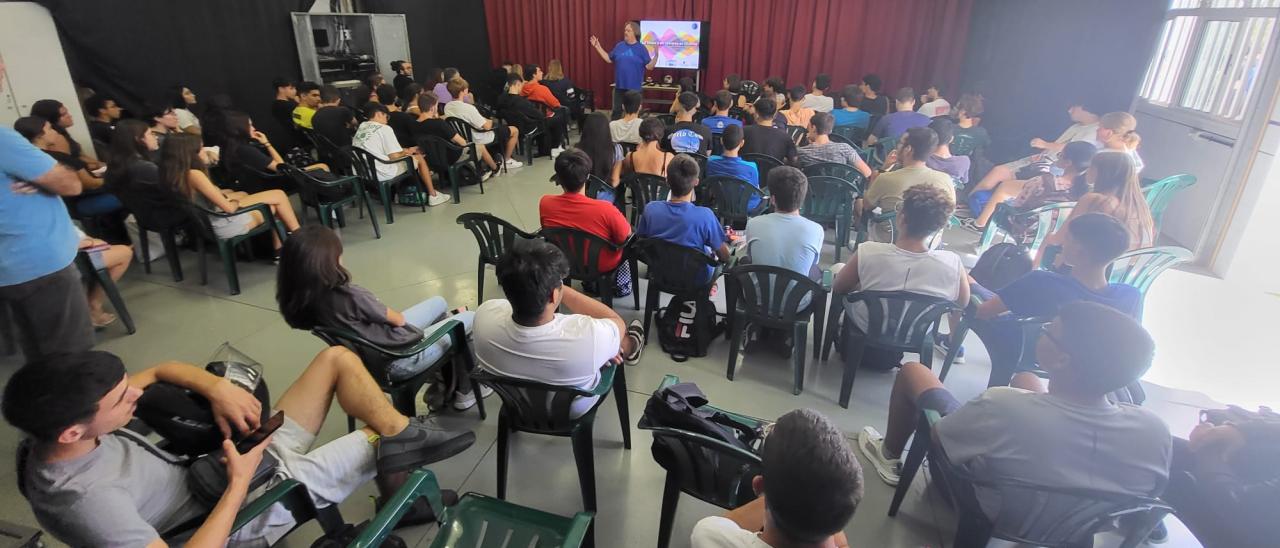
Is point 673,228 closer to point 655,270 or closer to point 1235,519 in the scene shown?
point 655,270

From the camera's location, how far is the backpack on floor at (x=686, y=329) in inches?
120

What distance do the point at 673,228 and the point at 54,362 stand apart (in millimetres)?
2367

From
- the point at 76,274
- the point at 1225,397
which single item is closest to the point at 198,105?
the point at 76,274

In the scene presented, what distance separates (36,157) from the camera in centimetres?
222

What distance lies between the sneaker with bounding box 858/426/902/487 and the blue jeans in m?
1.71

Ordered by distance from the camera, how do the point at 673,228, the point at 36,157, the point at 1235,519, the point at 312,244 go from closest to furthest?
the point at 1235,519, the point at 312,244, the point at 36,157, the point at 673,228

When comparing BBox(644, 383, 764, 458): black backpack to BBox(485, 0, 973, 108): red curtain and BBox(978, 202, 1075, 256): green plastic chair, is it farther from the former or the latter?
BBox(485, 0, 973, 108): red curtain

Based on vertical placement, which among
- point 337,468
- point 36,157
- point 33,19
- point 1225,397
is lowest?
point 1225,397

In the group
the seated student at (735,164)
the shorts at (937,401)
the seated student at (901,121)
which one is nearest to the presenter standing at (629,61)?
the seated student at (901,121)

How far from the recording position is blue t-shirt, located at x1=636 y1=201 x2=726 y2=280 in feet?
10.0

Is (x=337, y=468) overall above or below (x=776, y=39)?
below

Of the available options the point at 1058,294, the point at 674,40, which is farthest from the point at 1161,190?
the point at 674,40

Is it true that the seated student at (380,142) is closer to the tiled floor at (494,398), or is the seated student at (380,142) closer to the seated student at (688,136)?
the tiled floor at (494,398)

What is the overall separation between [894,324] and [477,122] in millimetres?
4725
